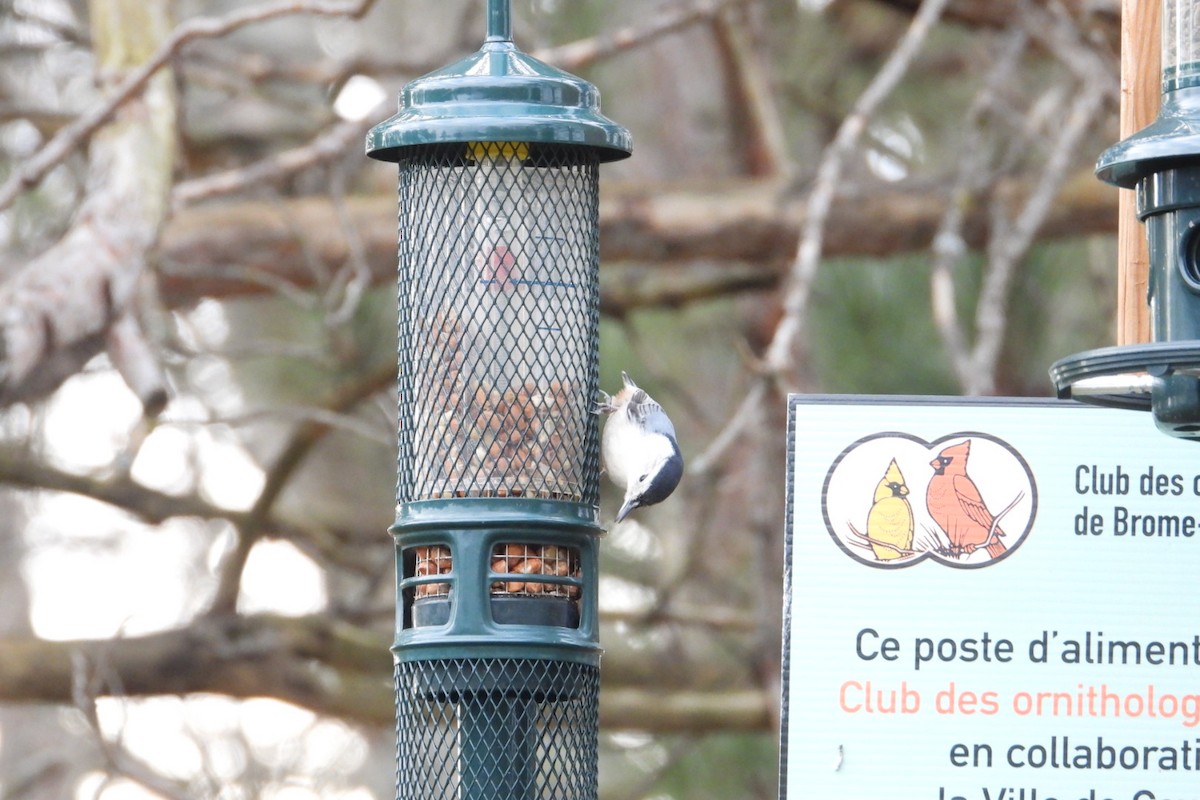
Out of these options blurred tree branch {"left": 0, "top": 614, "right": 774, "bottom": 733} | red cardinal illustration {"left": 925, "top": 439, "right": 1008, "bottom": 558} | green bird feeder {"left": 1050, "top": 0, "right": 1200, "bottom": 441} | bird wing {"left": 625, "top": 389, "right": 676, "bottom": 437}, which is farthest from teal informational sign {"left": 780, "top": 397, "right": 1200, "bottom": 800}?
blurred tree branch {"left": 0, "top": 614, "right": 774, "bottom": 733}

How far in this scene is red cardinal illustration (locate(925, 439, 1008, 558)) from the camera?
10.1 feet

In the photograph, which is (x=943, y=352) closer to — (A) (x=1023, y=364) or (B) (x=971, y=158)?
(A) (x=1023, y=364)

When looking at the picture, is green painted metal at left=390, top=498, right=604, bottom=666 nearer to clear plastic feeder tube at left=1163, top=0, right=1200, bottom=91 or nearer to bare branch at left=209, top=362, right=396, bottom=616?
clear plastic feeder tube at left=1163, top=0, right=1200, bottom=91

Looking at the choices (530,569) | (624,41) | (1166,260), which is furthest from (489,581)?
(624,41)

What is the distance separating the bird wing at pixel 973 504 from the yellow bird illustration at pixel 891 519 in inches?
3.1

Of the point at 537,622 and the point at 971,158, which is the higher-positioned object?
the point at 971,158

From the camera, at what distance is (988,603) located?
3.06 metres

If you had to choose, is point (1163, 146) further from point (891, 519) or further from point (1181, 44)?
point (891, 519)

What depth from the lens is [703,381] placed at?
370 inches

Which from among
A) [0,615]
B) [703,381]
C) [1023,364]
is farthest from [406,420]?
[0,615]

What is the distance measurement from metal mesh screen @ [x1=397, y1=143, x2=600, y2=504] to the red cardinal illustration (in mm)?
559

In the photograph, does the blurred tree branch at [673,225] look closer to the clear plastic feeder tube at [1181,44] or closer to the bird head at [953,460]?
the bird head at [953,460]

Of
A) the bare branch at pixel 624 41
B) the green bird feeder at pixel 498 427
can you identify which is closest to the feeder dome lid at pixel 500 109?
the green bird feeder at pixel 498 427

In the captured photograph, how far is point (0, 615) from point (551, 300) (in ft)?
A: 34.2
